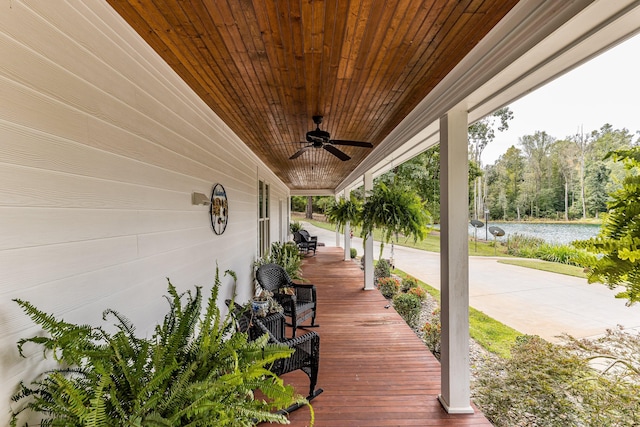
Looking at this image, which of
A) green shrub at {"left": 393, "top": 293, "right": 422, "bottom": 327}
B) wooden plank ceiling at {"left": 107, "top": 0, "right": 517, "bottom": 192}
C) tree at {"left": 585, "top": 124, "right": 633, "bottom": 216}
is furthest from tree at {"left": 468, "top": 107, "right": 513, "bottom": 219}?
green shrub at {"left": 393, "top": 293, "right": 422, "bottom": 327}

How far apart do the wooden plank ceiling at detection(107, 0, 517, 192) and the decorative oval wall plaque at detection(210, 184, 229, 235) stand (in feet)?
2.84

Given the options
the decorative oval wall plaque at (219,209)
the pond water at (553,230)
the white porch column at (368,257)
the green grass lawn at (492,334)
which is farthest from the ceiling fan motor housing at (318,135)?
the green grass lawn at (492,334)

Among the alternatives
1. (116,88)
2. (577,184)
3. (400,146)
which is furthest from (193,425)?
(400,146)

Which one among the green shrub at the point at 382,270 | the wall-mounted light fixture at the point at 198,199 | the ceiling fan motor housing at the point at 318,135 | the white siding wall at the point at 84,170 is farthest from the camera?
the green shrub at the point at 382,270

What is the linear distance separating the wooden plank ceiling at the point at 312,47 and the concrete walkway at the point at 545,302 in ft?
6.10

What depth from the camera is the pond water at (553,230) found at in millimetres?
1247

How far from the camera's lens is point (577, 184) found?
56.9 inches

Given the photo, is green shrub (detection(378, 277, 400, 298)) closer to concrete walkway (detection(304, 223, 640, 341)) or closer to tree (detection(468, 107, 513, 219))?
concrete walkway (detection(304, 223, 640, 341))

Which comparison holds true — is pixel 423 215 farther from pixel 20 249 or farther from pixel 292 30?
pixel 20 249

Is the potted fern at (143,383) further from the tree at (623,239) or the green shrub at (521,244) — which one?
the green shrub at (521,244)

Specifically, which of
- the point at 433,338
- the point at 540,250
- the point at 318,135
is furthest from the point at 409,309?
the point at 318,135

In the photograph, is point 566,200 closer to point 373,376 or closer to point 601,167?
point 601,167

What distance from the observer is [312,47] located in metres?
1.74

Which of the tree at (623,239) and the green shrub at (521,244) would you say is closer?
the tree at (623,239)
